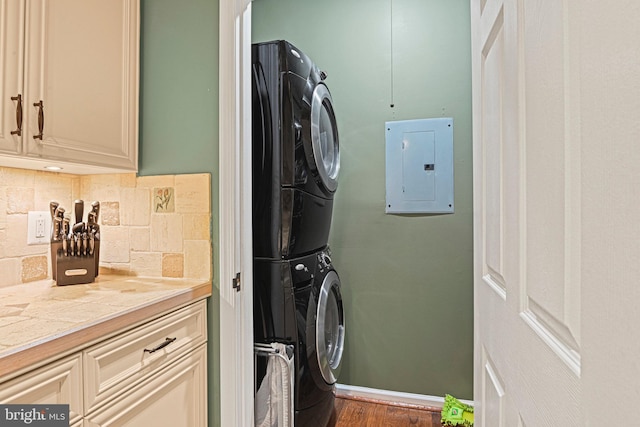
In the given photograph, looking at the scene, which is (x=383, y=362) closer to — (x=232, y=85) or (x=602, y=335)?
(x=232, y=85)

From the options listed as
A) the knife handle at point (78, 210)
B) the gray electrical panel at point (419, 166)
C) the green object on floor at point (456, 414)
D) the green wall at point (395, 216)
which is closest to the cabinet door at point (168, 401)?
the knife handle at point (78, 210)

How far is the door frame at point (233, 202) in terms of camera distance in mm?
1330

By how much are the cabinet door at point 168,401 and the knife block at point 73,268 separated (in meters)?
0.51

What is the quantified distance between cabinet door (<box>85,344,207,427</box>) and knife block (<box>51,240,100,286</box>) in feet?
1.66

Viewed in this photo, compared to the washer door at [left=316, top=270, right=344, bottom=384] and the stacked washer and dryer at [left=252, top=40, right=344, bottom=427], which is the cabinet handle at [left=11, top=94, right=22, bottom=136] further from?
the washer door at [left=316, top=270, right=344, bottom=384]

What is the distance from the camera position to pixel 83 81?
124 centimetres

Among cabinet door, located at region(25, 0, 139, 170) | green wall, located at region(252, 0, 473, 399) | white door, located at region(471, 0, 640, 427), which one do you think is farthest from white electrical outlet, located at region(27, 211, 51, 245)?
white door, located at region(471, 0, 640, 427)

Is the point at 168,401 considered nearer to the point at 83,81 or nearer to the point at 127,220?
the point at 127,220

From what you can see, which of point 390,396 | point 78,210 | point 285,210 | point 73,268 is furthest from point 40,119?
point 390,396

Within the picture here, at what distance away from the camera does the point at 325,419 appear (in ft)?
6.01

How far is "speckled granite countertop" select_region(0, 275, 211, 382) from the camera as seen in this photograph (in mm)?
769

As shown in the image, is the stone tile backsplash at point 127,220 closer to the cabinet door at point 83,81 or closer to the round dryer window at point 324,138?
the cabinet door at point 83,81

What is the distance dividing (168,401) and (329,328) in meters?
0.96

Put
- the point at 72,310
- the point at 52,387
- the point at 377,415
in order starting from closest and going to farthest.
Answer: the point at 52,387 → the point at 72,310 → the point at 377,415
